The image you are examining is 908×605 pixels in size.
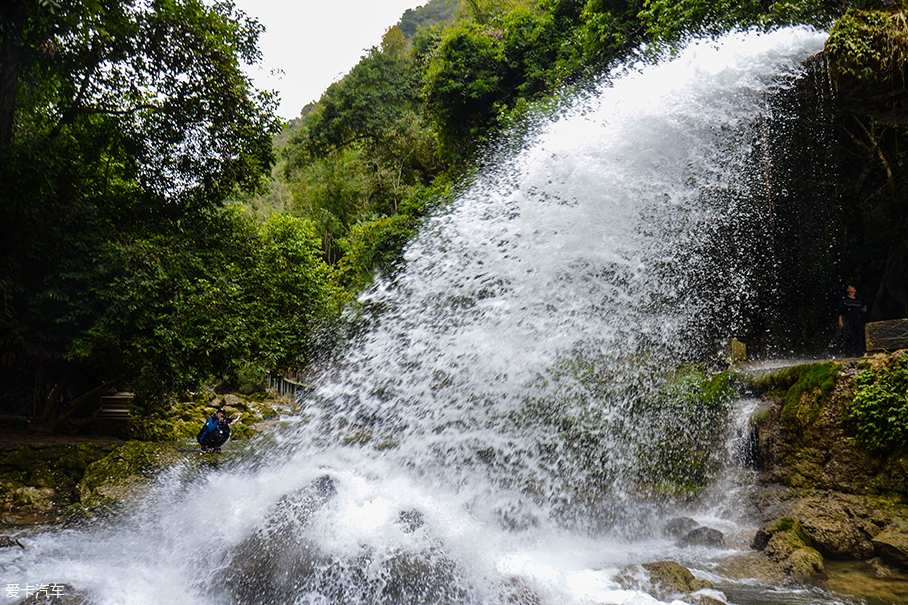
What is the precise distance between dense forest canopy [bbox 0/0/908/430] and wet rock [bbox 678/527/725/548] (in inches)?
264

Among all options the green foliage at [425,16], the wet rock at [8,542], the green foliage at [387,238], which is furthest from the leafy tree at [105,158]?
the green foliage at [425,16]

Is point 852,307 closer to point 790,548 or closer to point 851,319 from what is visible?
point 851,319

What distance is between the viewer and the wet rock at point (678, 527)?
8.09 m

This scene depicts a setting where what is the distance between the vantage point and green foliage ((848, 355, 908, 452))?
7.11 meters

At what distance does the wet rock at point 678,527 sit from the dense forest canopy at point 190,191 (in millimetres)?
6790

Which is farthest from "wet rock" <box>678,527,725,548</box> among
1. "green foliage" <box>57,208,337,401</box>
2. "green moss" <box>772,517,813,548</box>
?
"green foliage" <box>57,208,337,401</box>

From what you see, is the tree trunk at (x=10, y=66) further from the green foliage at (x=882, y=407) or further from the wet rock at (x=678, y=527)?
the green foliage at (x=882, y=407)

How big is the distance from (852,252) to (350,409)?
44.4 ft

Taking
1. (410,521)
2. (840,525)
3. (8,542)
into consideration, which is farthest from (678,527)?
(8,542)

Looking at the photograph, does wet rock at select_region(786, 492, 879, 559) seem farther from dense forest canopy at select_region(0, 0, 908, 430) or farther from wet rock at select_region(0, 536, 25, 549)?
wet rock at select_region(0, 536, 25, 549)

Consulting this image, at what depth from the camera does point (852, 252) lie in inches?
551

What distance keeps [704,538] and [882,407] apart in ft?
9.70

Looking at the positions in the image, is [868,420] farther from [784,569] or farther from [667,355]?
[667,355]

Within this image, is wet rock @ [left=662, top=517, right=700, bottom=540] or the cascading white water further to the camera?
wet rock @ [left=662, top=517, right=700, bottom=540]
